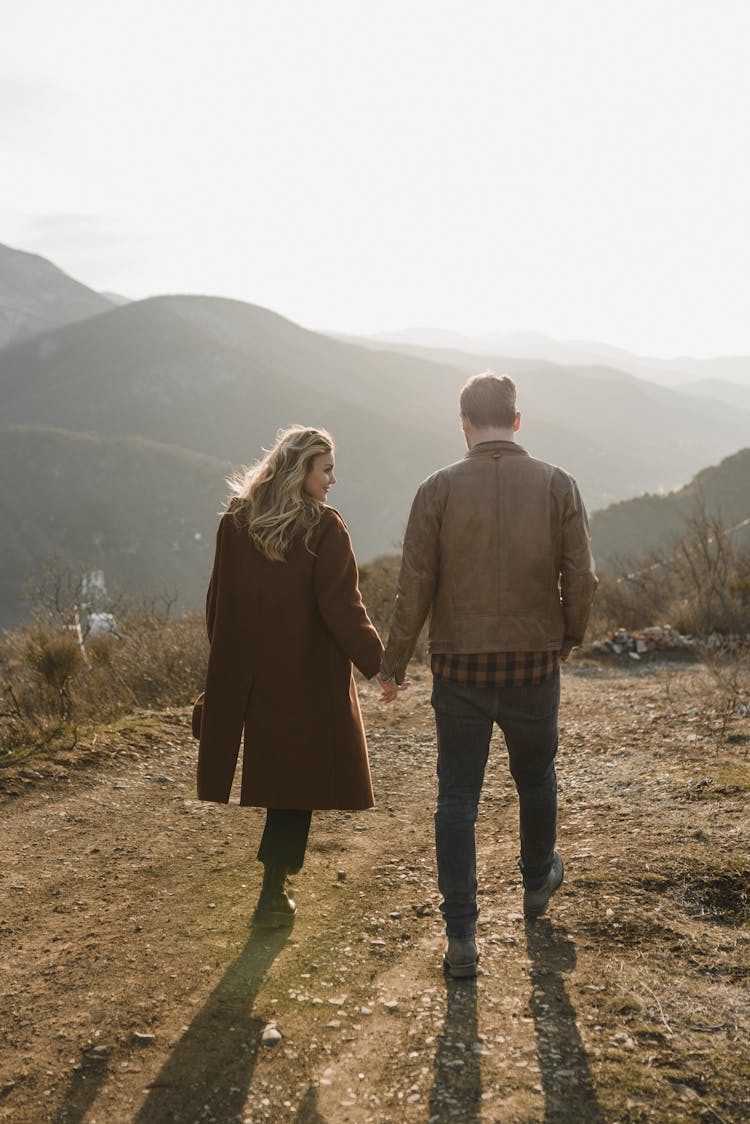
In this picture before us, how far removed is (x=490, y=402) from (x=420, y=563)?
540 millimetres

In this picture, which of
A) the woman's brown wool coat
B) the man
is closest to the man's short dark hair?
the man

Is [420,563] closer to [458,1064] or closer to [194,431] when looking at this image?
[458,1064]

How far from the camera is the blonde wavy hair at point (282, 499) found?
10.0 ft

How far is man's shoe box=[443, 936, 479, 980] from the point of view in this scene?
9.11 feet

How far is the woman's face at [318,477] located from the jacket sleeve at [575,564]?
816 mm

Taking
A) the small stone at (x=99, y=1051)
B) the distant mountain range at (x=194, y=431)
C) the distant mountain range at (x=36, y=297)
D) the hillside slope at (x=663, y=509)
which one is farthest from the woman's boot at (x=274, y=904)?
the distant mountain range at (x=36, y=297)

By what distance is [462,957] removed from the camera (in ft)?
9.10

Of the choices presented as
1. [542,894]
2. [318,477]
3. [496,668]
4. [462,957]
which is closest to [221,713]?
[318,477]

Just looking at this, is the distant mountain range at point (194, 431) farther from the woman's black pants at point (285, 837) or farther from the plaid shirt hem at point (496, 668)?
the plaid shirt hem at point (496, 668)

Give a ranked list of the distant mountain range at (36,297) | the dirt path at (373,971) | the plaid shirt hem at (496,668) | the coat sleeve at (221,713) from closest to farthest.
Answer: the dirt path at (373,971) → the plaid shirt hem at (496,668) → the coat sleeve at (221,713) → the distant mountain range at (36,297)

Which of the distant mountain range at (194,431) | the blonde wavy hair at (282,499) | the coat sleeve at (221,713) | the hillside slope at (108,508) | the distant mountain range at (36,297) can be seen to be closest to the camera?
the blonde wavy hair at (282,499)

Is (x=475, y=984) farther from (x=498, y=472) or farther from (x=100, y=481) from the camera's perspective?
(x=100, y=481)

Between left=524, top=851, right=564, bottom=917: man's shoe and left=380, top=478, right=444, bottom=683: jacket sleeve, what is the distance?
100 cm

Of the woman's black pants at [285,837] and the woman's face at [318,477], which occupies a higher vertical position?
the woman's face at [318,477]
